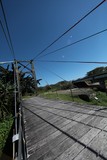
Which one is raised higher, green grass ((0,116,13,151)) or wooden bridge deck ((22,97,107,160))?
wooden bridge deck ((22,97,107,160))

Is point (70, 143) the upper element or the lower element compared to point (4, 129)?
upper

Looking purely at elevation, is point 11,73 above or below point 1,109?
above

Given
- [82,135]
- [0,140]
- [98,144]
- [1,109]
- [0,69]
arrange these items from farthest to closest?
[0,69]
[1,109]
[0,140]
[82,135]
[98,144]

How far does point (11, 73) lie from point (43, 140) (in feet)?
43.0

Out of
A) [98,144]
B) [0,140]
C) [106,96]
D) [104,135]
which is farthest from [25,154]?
[106,96]

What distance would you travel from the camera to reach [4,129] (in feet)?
23.6

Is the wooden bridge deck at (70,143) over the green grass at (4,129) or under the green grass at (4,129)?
over

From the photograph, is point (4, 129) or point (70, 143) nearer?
point (70, 143)

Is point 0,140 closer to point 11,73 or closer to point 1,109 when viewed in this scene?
point 1,109

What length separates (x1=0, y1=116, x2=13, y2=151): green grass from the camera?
6.20 meters

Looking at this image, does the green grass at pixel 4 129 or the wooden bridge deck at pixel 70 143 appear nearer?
the wooden bridge deck at pixel 70 143

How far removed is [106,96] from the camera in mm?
12305

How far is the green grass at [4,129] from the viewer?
20.3ft

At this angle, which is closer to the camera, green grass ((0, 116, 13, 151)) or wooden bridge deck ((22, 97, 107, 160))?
wooden bridge deck ((22, 97, 107, 160))
